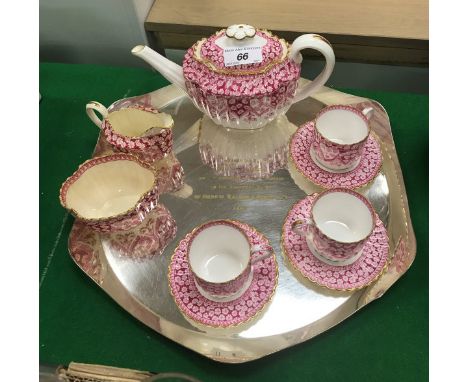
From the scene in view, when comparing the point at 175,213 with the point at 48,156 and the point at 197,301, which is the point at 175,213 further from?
the point at 48,156

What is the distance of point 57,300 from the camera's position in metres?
0.74

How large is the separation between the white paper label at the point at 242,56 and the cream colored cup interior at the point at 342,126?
17cm

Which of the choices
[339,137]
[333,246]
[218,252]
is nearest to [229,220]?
[218,252]

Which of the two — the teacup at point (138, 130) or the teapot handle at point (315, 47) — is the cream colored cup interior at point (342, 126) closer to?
the teapot handle at point (315, 47)

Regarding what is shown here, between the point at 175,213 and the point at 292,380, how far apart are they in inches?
13.3

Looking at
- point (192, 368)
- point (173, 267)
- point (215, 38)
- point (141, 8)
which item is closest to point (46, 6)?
point (141, 8)

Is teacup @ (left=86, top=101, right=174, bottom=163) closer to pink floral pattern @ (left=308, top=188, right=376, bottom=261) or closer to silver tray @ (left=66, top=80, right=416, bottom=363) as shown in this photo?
silver tray @ (left=66, top=80, right=416, bottom=363)

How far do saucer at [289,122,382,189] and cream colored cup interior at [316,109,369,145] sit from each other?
0.04m

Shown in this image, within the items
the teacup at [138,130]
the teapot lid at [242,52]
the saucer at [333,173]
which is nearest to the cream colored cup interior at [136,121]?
the teacup at [138,130]

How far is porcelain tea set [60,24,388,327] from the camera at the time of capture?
0.65 m

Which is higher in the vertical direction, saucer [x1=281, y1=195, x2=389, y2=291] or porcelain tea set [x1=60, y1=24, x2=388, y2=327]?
porcelain tea set [x1=60, y1=24, x2=388, y2=327]

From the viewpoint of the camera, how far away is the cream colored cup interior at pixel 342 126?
791 millimetres

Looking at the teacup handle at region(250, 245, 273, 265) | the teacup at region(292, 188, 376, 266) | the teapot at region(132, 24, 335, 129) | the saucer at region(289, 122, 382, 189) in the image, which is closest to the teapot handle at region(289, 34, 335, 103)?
the teapot at region(132, 24, 335, 129)

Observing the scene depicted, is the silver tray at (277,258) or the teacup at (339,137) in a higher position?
the teacup at (339,137)
